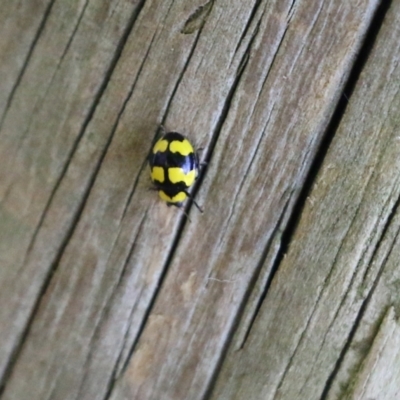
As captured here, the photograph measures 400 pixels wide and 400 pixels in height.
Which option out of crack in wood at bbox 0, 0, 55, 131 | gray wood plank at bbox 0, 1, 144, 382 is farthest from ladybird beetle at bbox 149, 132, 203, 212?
crack in wood at bbox 0, 0, 55, 131

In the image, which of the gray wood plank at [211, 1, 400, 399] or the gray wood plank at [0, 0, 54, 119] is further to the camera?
the gray wood plank at [0, 0, 54, 119]

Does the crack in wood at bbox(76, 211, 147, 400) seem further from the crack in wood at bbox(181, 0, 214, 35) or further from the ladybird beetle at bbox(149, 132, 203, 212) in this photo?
the crack in wood at bbox(181, 0, 214, 35)

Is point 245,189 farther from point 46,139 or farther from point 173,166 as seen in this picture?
point 46,139

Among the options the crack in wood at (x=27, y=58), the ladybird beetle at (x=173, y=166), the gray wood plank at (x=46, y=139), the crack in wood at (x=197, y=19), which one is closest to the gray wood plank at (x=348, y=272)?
the ladybird beetle at (x=173, y=166)

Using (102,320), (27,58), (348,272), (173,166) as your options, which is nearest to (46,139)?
(27,58)

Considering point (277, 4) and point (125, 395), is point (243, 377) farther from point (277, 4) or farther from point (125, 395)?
point (277, 4)

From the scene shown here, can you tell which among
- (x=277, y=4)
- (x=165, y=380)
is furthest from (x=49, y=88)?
(x=165, y=380)
